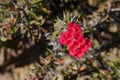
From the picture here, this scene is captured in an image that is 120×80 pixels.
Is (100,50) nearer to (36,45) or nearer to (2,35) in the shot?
(36,45)

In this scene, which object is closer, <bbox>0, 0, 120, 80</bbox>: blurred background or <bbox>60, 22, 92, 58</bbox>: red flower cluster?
<bbox>60, 22, 92, 58</bbox>: red flower cluster

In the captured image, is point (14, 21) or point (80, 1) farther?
point (80, 1)

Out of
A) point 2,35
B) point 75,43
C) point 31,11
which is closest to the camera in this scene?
point 75,43

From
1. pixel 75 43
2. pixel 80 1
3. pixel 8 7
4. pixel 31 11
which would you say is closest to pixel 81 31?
pixel 75 43

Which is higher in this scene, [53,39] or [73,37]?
[73,37]

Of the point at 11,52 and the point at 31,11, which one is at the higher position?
the point at 31,11

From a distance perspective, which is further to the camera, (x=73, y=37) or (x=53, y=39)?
(x=53, y=39)

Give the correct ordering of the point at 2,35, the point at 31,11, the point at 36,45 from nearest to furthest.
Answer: the point at 31,11 < the point at 2,35 < the point at 36,45

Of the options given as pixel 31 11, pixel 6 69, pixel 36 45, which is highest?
pixel 31 11

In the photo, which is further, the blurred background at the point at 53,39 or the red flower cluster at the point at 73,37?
the blurred background at the point at 53,39
